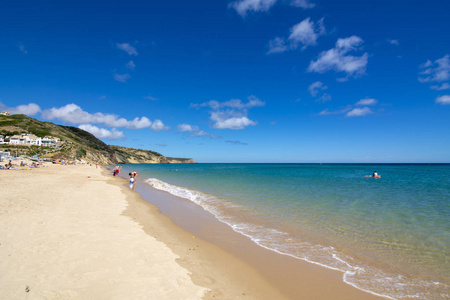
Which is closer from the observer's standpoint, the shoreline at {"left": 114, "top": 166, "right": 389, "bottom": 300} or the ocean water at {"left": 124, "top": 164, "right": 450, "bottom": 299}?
the shoreline at {"left": 114, "top": 166, "right": 389, "bottom": 300}

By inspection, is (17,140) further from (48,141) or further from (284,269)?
(284,269)

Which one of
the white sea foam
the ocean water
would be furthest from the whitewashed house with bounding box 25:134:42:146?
the white sea foam

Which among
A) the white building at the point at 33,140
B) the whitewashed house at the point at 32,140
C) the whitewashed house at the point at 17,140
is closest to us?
the whitewashed house at the point at 17,140

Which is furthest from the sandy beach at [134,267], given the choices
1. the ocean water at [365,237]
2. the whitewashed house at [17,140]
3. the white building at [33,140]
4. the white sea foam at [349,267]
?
the whitewashed house at [17,140]

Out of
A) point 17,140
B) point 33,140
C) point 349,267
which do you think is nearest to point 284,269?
point 349,267

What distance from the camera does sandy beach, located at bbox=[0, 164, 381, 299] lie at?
461cm

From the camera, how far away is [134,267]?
5.64 m

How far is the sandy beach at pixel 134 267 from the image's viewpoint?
4613mm

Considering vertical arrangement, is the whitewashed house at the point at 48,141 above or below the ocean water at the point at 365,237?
above

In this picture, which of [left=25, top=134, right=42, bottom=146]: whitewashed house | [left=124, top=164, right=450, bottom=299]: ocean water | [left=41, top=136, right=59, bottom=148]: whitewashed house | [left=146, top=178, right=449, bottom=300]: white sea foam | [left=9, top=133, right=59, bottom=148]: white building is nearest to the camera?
[left=146, top=178, right=449, bottom=300]: white sea foam

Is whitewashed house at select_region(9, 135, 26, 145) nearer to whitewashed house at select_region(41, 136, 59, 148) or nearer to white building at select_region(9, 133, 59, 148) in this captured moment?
white building at select_region(9, 133, 59, 148)

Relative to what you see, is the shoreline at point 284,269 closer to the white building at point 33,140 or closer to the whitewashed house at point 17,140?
the white building at point 33,140

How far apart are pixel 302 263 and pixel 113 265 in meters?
5.54

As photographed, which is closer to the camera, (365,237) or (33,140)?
(365,237)
